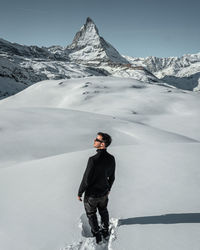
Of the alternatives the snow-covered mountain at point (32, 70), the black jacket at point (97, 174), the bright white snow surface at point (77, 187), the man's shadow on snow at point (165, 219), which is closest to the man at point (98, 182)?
the black jacket at point (97, 174)

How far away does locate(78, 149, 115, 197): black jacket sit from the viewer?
302cm

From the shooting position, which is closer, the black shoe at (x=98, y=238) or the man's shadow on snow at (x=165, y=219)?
the black shoe at (x=98, y=238)

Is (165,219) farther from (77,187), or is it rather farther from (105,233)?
(77,187)

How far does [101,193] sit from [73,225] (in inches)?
33.5

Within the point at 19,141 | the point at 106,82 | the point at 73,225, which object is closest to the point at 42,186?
the point at 73,225

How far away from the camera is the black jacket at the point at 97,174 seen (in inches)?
119

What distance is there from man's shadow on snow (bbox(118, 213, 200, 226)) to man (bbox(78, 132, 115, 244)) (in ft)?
1.34

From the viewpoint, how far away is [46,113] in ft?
41.9

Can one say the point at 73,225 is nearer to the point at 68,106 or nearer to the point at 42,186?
the point at 42,186

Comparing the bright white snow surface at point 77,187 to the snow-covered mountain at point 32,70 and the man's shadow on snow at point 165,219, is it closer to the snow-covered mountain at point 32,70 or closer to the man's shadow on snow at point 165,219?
the man's shadow on snow at point 165,219

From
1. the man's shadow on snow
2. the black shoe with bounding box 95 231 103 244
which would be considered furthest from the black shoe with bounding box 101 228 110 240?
the man's shadow on snow

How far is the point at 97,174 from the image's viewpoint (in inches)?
121

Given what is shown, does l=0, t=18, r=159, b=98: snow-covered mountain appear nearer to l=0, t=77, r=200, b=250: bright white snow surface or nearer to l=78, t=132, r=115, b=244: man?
l=0, t=77, r=200, b=250: bright white snow surface

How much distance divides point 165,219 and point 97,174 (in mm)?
1392
